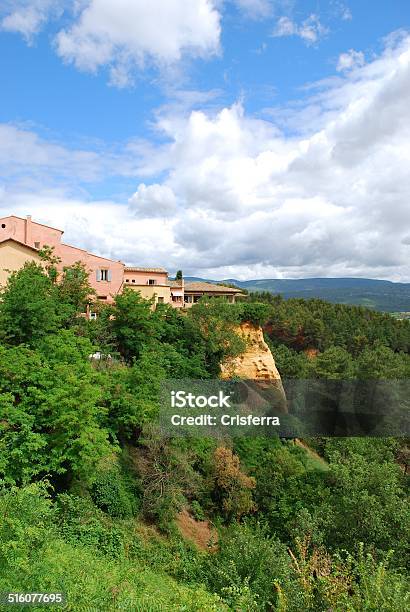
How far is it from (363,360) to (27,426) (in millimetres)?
35290

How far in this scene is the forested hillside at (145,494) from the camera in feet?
25.9

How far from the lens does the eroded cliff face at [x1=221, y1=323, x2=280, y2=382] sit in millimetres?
31969

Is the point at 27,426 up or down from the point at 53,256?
down

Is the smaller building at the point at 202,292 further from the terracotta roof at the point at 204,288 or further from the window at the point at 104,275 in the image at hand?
the window at the point at 104,275

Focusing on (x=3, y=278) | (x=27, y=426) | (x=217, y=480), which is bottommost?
(x=217, y=480)

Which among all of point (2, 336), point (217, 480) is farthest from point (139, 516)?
point (2, 336)

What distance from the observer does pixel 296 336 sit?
53344 mm

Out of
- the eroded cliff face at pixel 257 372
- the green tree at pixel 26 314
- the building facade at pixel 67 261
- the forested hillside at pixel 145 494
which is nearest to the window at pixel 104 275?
the building facade at pixel 67 261

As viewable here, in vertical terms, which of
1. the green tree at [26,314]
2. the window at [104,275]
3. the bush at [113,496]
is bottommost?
the bush at [113,496]

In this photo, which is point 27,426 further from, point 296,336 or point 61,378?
point 296,336

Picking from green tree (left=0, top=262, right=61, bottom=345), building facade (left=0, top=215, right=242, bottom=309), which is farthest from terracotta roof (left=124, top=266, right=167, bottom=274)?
green tree (left=0, top=262, right=61, bottom=345)

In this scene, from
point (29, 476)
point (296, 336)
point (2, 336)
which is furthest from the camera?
point (296, 336)

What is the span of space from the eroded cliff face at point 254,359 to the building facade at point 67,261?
665cm

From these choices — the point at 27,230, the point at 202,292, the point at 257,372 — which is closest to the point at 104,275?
the point at 27,230
